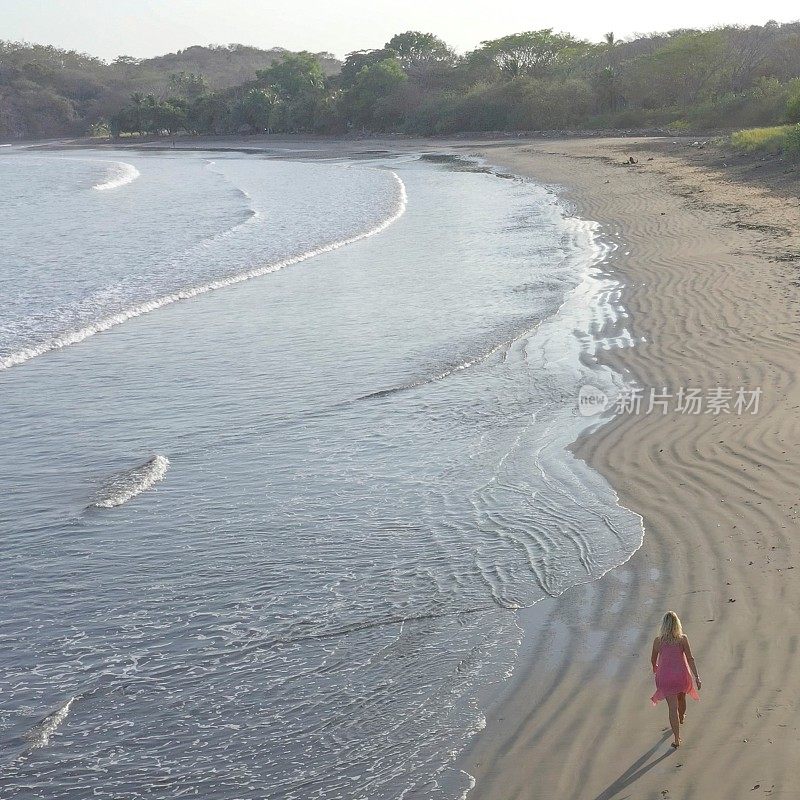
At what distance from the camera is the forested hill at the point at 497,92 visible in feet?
200

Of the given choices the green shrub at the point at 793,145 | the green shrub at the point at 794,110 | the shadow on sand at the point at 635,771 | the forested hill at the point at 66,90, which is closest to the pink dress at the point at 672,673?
the shadow on sand at the point at 635,771

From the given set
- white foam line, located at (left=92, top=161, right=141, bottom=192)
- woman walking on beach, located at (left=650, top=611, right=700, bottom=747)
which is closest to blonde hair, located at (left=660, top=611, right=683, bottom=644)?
woman walking on beach, located at (left=650, top=611, right=700, bottom=747)

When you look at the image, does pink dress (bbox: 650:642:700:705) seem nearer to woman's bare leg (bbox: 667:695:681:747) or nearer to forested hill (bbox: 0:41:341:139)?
woman's bare leg (bbox: 667:695:681:747)

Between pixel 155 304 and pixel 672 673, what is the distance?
13.1 m

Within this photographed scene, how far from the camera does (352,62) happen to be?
109 metres

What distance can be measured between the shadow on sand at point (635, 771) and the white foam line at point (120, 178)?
41.6 m

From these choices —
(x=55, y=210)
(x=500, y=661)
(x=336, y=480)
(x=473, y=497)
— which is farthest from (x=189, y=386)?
(x=55, y=210)

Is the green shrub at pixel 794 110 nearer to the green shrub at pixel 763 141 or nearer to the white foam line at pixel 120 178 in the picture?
the green shrub at pixel 763 141

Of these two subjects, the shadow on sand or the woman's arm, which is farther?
the woman's arm

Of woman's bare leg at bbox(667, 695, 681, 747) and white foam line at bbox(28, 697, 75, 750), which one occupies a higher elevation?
woman's bare leg at bbox(667, 695, 681, 747)

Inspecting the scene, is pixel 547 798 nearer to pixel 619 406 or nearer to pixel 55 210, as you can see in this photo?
pixel 619 406

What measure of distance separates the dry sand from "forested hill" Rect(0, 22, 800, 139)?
31.3 m

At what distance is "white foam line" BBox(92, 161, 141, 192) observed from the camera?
143 ft

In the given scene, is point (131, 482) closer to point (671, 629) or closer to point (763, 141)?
point (671, 629)
